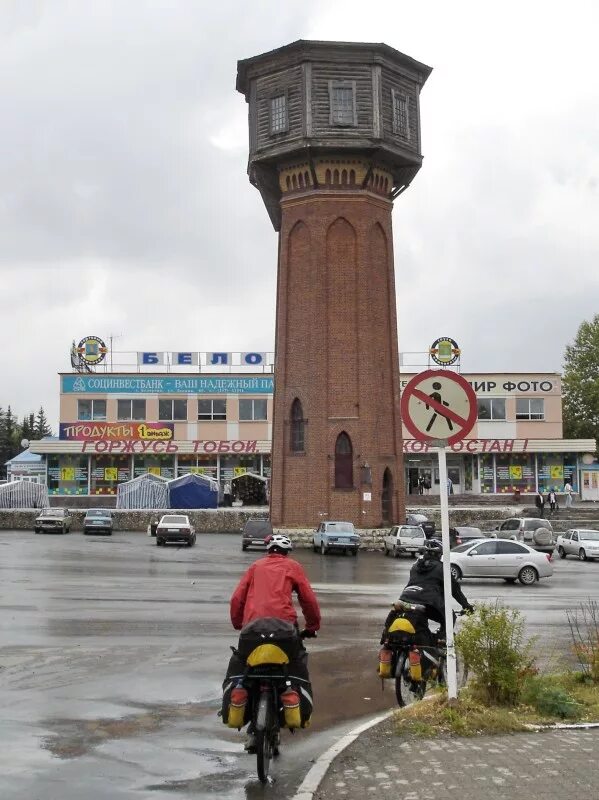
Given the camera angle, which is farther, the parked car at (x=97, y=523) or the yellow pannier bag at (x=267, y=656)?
the parked car at (x=97, y=523)

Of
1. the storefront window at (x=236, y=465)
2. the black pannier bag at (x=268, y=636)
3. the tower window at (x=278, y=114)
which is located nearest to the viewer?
the black pannier bag at (x=268, y=636)

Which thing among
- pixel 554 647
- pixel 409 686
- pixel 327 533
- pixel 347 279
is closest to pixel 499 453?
pixel 347 279

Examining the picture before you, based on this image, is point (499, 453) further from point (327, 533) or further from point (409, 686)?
point (409, 686)

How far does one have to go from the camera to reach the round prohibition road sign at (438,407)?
8.87m

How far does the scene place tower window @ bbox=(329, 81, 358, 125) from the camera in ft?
142

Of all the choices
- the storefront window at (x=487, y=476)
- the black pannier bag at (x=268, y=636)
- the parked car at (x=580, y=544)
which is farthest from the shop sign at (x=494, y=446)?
the black pannier bag at (x=268, y=636)

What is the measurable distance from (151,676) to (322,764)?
4336 millimetres

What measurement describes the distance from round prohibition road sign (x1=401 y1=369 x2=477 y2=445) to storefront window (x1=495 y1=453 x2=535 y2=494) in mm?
59862

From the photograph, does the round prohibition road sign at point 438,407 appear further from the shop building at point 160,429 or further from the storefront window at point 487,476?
the storefront window at point 487,476

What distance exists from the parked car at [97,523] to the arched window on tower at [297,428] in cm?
1075

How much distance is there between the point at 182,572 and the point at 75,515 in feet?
90.8

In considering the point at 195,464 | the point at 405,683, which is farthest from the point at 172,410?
the point at 405,683

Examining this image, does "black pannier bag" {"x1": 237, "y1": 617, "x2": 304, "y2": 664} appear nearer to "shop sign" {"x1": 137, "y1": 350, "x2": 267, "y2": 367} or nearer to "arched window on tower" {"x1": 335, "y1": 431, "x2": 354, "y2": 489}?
"arched window on tower" {"x1": 335, "y1": 431, "x2": 354, "y2": 489}

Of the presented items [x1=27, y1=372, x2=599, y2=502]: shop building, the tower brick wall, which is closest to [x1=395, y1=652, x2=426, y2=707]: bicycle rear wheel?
the tower brick wall
